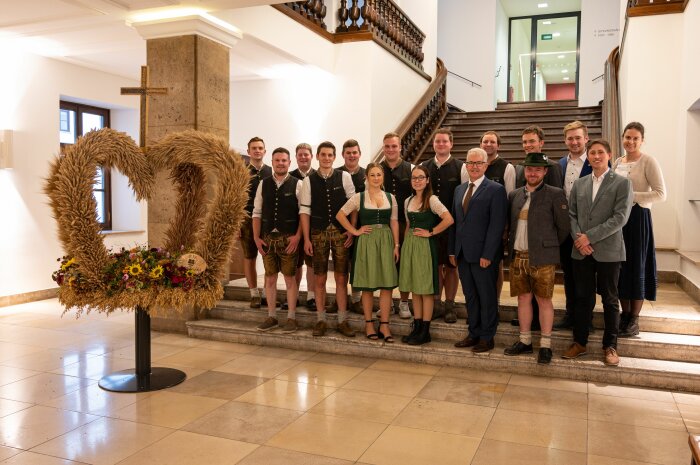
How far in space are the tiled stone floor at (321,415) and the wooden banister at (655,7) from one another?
4530 mm

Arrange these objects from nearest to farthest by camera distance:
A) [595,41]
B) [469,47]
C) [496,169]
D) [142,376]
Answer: [142,376] < [496,169] < [595,41] < [469,47]

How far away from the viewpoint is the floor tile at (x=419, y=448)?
9.78 ft

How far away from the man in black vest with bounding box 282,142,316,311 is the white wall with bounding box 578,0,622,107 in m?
10.2

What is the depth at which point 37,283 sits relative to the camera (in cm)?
729

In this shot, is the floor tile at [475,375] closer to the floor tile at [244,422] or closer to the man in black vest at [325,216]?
the man in black vest at [325,216]

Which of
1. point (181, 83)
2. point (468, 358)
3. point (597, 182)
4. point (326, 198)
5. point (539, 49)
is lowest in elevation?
point (468, 358)

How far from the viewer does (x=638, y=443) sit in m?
3.21

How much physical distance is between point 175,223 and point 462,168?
7.60 ft

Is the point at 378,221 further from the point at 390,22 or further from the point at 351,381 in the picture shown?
the point at 390,22

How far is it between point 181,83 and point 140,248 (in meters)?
2.08

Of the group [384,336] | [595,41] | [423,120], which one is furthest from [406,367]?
[595,41]

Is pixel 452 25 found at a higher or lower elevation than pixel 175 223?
higher

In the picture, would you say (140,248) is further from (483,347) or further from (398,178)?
(483,347)

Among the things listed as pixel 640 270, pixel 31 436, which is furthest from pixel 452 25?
pixel 31 436
